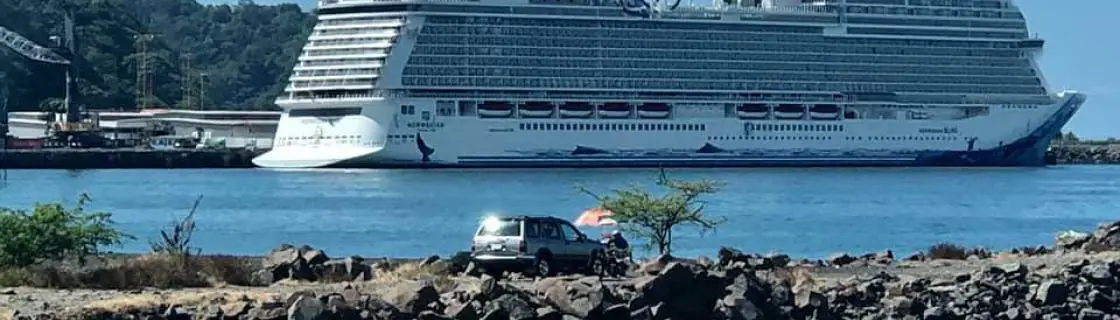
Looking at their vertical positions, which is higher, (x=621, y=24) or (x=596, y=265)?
(x=621, y=24)

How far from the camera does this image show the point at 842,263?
2881 cm

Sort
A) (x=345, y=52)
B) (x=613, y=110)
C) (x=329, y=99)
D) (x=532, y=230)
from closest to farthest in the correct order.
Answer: (x=532, y=230) → (x=329, y=99) → (x=345, y=52) → (x=613, y=110)

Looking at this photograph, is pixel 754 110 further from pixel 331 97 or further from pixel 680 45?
pixel 331 97

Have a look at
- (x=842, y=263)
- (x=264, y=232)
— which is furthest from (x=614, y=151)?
(x=842, y=263)

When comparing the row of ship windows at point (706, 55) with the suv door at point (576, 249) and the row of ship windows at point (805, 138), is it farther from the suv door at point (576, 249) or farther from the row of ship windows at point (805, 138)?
the suv door at point (576, 249)

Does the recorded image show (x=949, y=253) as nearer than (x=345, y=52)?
Yes

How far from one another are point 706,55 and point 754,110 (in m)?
3.39

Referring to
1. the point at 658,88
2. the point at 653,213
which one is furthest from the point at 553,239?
the point at 658,88

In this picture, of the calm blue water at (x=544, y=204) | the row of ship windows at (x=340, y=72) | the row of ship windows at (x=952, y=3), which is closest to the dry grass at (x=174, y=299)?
the calm blue water at (x=544, y=204)

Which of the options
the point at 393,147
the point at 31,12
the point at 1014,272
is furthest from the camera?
the point at 31,12

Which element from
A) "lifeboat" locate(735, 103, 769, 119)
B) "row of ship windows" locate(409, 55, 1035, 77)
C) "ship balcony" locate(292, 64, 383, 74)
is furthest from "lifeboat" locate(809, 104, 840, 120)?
"ship balcony" locate(292, 64, 383, 74)

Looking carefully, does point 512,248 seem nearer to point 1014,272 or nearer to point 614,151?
point 1014,272

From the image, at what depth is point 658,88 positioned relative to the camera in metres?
102

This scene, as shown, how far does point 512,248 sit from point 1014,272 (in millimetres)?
5594
